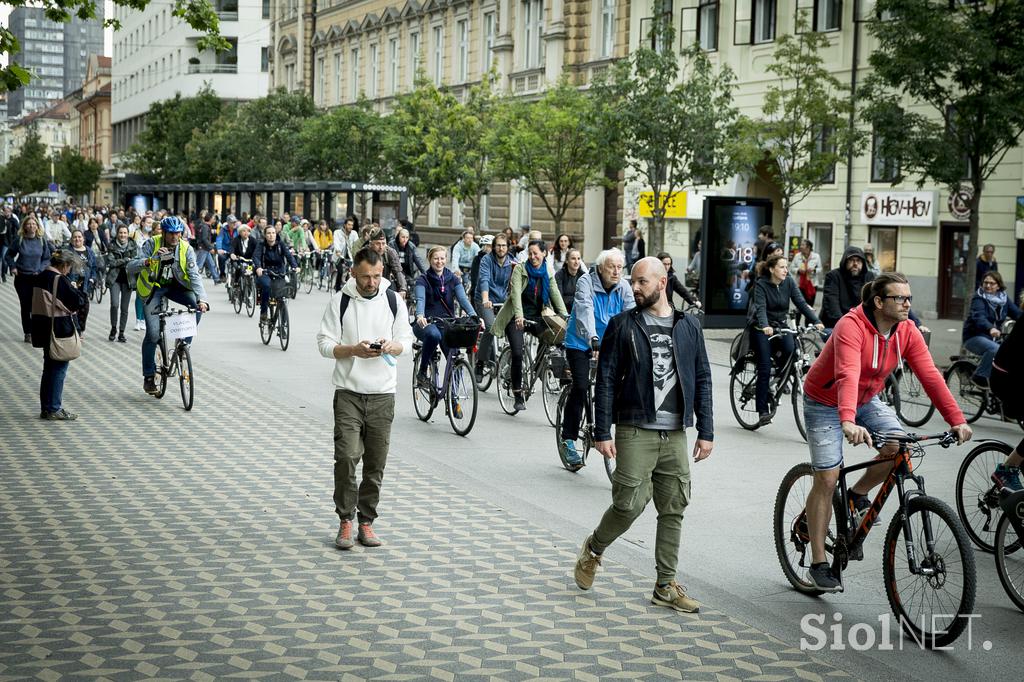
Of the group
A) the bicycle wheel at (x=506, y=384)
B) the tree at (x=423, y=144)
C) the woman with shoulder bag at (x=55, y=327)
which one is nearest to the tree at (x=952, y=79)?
the bicycle wheel at (x=506, y=384)

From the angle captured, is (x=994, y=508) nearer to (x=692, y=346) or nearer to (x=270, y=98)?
(x=692, y=346)

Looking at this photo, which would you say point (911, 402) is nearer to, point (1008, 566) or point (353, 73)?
point (1008, 566)

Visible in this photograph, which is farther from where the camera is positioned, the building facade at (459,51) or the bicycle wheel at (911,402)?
the building facade at (459,51)

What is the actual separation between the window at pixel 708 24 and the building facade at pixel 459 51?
4.20 m

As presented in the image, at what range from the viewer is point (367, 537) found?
7.94 meters

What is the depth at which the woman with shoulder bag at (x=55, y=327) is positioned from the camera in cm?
1250

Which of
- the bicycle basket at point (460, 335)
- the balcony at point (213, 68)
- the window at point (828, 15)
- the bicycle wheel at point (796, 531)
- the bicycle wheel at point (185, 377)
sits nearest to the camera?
the bicycle wheel at point (796, 531)

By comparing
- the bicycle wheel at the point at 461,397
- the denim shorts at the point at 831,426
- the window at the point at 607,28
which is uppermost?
the window at the point at 607,28

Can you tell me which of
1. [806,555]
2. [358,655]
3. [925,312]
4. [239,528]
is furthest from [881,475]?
[925,312]

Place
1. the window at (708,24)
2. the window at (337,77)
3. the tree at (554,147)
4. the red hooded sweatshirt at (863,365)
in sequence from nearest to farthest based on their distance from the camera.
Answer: the red hooded sweatshirt at (863,365)
the tree at (554,147)
the window at (708,24)
the window at (337,77)

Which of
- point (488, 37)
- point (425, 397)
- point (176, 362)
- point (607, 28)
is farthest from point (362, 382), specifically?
point (488, 37)

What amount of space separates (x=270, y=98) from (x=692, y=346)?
54125mm

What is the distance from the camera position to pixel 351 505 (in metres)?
7.96

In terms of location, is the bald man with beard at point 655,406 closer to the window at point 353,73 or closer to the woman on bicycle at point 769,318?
the woman on bicycle at point 769,318
